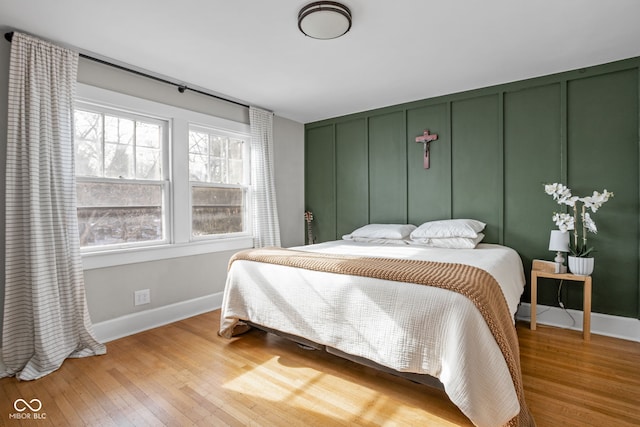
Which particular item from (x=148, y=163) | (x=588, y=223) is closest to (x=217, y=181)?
(x=148, y=163)

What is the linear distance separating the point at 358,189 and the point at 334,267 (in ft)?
7.65

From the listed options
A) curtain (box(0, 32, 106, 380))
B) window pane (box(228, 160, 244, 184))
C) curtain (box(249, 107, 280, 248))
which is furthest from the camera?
curtain (box(249, 107, 280, 248))

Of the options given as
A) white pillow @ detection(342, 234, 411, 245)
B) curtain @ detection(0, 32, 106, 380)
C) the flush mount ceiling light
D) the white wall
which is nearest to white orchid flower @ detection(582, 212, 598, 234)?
white pillow @ detection(342, 234, 411, 245)

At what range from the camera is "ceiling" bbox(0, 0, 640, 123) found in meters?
2.02

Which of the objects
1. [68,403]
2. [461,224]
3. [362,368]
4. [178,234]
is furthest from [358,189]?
[68,403]

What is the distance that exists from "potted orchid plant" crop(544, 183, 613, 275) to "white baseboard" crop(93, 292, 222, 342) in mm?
3379

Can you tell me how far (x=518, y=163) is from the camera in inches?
127

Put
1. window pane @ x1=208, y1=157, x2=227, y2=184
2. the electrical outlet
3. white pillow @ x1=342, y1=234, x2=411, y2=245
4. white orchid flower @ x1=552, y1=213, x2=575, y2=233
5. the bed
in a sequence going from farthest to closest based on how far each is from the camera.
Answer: window pane @ x1=208, y1=157, x2=227, y2=184 → white pillow @ x1=342, y1=234, x2=411, y2=245 → the electrical outlet → white orchid flower @ x1=552, y1=213, x2=575, y2=233 → the bed

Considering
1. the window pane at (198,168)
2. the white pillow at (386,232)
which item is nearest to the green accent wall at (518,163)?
the white pillow at (386,232)

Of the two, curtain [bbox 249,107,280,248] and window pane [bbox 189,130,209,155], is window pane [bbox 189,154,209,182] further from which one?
curtain [bbox 249,107,280,248]

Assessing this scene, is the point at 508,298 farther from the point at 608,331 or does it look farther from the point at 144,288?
the point at 144,288

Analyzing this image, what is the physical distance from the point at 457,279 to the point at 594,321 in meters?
2.08

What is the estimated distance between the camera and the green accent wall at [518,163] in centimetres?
279

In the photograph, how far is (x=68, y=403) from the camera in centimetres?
187
